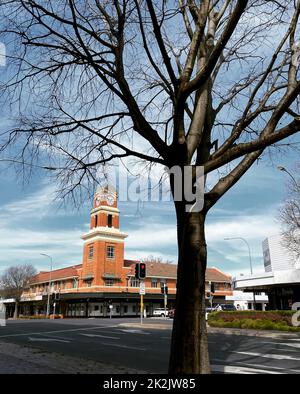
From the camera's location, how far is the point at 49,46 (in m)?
6.50

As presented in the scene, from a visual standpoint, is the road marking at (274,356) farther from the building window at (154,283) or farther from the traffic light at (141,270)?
the building window at (154,283)

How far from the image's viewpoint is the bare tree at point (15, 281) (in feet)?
283

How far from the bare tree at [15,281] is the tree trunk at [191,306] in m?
85.6

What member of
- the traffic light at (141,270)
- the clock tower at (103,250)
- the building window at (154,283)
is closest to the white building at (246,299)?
the building window at (154,283)

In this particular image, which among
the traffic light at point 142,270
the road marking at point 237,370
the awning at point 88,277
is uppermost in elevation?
the awning at point 88,277

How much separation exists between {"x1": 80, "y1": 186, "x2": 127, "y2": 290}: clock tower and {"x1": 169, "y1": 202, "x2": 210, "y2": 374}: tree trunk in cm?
6016

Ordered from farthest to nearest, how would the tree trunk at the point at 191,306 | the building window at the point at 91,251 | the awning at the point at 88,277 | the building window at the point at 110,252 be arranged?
the building window at the point at 91,251, the building window at the point at 110,252, the awning at the point at 88,277, the tree trunk at the point at 191,306

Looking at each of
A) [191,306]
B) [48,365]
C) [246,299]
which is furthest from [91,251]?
[191,306]

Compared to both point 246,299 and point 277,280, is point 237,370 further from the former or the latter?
point 246,299

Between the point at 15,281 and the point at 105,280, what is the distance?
30903 mm

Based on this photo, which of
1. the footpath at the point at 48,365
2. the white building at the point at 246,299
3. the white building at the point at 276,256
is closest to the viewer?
the footpath at the point at 48,365

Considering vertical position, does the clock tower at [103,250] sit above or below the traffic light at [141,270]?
above

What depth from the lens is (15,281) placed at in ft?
287
